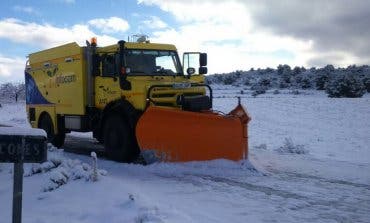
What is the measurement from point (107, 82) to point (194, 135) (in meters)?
3.32

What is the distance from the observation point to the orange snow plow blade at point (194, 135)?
10.4 m

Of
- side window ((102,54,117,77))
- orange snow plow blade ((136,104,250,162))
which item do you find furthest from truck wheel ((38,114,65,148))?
orange snow plow blade ((136,104,250,162))

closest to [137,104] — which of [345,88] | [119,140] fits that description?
[119,140]

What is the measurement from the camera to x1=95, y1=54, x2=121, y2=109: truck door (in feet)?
40.8

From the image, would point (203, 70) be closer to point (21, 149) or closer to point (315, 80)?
point (21, 149)

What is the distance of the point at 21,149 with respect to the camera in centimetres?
496

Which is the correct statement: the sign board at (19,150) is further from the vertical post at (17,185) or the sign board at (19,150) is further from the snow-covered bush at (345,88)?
the snow-covered bush at (345,88)

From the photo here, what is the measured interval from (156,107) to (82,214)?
434 cm

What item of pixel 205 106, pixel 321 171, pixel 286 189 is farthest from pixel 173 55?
pixel 286 189

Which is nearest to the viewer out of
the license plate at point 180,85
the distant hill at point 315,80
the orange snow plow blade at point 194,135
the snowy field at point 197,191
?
the snowy field at point 197,191

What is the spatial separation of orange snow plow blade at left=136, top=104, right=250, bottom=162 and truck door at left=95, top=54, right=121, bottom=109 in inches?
70.6

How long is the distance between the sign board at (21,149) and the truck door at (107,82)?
23.8 feet

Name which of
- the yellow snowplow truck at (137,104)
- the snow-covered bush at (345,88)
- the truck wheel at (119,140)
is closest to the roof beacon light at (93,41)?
the yellow snowplow truck at (137,104)

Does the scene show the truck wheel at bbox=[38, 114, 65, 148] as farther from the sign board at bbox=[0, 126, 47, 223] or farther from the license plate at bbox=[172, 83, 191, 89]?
the sign board at bbox=[0, 126, 47, 223]
